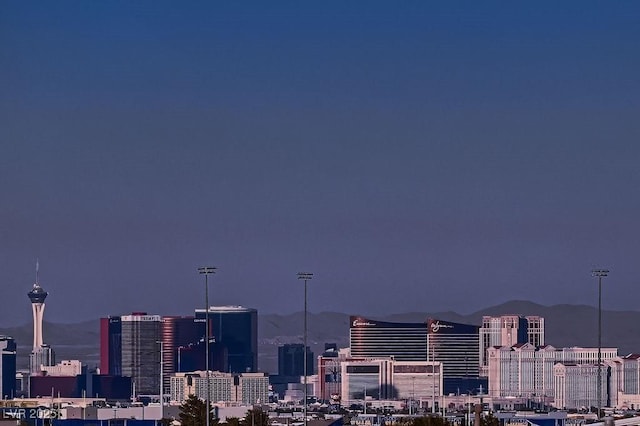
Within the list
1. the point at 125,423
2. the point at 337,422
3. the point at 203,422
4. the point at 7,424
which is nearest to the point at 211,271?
the point at 203,422

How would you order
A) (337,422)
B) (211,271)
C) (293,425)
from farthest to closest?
(293,425)
(337,422)
(211,271)

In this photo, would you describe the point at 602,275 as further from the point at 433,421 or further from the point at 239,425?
the point at 433,421

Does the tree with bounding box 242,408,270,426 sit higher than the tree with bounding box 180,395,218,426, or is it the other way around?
the tree with bounding box 180,395,218,426

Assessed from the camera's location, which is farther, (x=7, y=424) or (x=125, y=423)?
(x=125, y=423)

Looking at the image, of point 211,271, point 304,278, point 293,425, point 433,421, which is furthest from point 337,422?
point 433,421

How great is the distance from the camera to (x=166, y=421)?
179 metres

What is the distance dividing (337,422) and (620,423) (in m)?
73.2

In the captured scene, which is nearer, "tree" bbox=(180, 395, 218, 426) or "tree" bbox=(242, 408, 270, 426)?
"tree" bbox=(180, 395, 218, 426)

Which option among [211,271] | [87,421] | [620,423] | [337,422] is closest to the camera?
[620,423]

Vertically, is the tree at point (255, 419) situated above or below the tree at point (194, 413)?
below

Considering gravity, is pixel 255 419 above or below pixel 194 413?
below

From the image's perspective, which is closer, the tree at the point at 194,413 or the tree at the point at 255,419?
the tree at the point at 194,413

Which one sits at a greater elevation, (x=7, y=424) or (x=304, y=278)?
(x=304, y=278)

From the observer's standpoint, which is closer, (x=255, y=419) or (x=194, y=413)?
(x=194, y=413)
